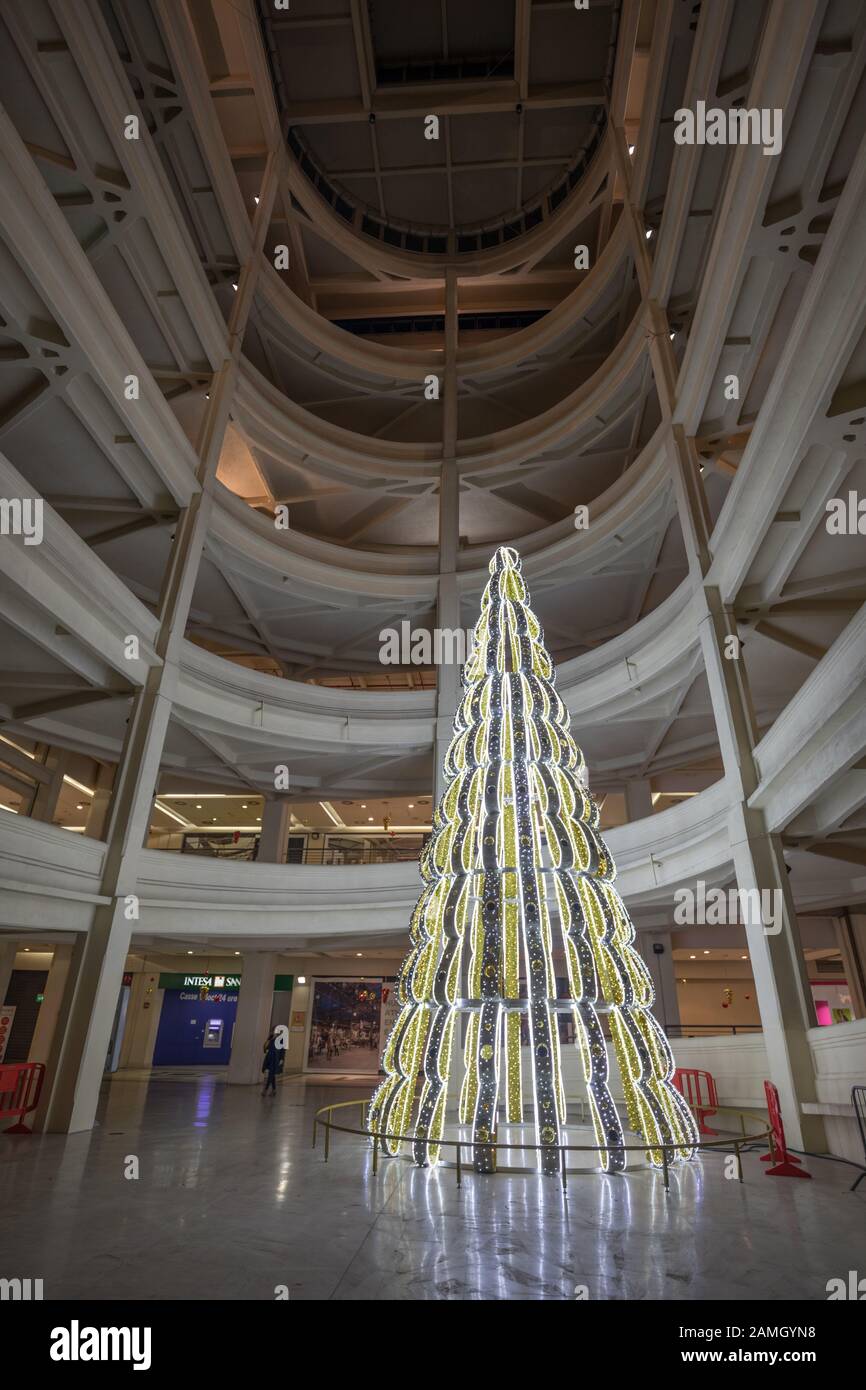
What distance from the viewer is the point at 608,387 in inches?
778

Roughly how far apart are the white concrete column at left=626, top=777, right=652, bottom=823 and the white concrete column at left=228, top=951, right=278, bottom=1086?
11797 mm

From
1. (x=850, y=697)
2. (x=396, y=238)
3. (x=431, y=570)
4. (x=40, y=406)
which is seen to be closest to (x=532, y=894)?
(x=850, y=697)

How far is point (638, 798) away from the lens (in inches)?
861

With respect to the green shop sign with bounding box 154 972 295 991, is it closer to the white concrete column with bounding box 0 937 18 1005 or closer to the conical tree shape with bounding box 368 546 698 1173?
the white concrete column with bounding box 0 937 18 1005

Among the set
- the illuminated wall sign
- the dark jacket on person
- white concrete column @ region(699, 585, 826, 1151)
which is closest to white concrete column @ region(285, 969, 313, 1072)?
the illuminated wall sign

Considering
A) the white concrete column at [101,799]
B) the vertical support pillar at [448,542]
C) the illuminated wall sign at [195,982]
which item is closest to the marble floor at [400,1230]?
the vertical support pillar at [448,542]

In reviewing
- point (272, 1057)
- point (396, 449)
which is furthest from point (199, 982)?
point (396, 449)

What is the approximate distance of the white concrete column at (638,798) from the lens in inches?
853

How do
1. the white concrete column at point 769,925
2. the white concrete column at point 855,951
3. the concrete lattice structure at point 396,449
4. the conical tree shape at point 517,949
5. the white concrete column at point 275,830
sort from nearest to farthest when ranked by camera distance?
the conical tree shape at point 517,949 → the white concrete column at point 769,925 → the concrete lattice structure at point 396,449 → the white concrete column at point 855,951 → the white concrete column at point 275,830

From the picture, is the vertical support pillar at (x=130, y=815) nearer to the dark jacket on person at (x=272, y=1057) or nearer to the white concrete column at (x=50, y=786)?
the dark jacket on person at (x=272, y=1057)

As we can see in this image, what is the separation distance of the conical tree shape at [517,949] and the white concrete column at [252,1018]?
12813mm

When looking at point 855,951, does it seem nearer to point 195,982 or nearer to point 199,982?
point 199,982
